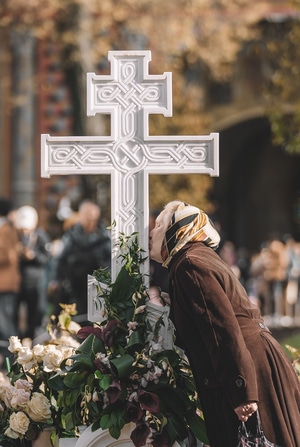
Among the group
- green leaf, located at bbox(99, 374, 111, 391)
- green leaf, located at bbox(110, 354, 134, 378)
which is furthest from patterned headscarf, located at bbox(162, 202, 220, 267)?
green leaf, located at bbox(99, 374, 111, 391)

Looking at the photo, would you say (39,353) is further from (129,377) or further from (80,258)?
(80,258)

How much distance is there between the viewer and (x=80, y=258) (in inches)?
416

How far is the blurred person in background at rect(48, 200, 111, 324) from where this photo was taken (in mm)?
10523

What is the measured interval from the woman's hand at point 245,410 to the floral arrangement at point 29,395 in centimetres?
102

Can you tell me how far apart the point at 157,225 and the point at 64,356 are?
84 cm

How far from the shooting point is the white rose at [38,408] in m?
5.29

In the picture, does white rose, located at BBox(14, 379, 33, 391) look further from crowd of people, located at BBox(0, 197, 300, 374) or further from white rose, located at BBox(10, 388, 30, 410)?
crowd of people, located at BBox(0, 197, 300, 374)

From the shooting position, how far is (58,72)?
75.6 ft

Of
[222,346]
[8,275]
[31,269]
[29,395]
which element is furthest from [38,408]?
[31,269]

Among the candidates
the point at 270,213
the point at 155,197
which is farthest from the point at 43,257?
the point at 270,213

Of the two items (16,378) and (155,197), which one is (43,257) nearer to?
(16,378)

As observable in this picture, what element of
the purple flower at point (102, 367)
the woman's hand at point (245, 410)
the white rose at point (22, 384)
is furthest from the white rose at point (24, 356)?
the woman's hand at point (245, 410)

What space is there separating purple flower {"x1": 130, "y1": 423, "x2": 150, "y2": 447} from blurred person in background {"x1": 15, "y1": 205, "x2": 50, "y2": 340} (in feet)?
23.4

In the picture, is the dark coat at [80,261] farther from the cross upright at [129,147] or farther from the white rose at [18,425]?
the white rose at [18,425]
